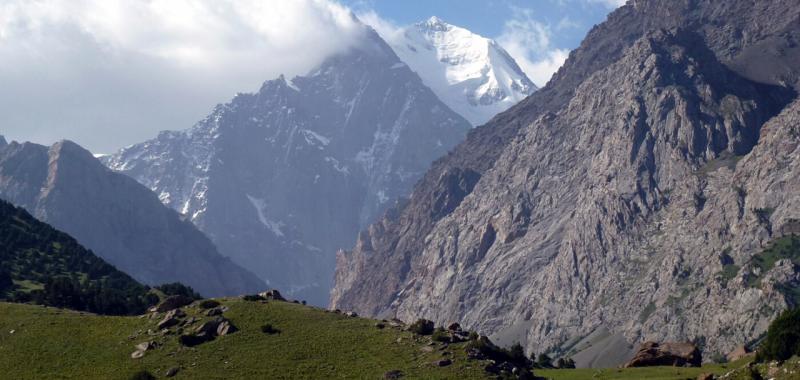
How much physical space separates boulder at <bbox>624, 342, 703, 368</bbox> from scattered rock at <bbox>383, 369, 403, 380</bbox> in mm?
43941

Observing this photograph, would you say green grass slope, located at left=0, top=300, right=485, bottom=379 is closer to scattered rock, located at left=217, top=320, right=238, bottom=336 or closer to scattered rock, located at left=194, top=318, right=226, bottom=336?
scattered rock, located at left=217, top=320, right=238, bottom=336

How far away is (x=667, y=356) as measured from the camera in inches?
5733

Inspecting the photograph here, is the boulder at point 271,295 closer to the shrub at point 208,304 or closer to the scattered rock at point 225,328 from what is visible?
the shrub at point 208,304

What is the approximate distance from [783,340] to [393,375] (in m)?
44.0

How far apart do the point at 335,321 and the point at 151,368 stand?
26430 millimetres

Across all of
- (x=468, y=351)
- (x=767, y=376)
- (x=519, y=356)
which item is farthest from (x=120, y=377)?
(x=767, y=376)

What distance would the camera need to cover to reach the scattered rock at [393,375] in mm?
108588

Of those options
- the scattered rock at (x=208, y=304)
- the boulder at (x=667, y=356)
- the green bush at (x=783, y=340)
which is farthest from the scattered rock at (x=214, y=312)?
the green bush at (x=783, y=340)

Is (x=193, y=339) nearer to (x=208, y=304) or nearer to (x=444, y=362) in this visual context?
(x=208, y=304)

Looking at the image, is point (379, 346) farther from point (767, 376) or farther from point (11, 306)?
point (11, 306)

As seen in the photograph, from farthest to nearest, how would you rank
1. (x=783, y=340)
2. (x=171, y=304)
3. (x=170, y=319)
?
(x=171, y=304)
(x=170, y=319)
(x=783, y=340)

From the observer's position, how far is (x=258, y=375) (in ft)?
362

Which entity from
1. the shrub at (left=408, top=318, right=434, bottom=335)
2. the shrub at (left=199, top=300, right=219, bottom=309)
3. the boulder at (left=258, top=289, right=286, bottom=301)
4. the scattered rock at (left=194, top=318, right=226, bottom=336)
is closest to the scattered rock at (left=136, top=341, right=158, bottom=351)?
the scattered rock at (left=194, top=318, right=226, bottom=336)

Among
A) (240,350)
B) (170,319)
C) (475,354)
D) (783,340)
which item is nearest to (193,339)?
Answer: (240,350)
